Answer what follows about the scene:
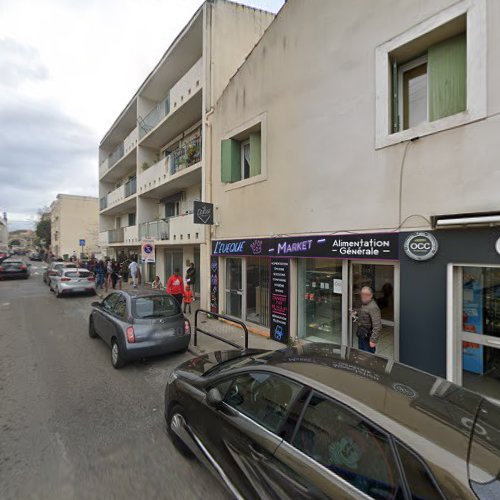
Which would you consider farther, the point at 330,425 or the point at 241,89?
the point at 241,89

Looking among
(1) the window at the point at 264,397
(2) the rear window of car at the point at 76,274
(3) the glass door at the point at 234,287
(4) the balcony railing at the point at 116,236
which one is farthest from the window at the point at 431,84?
(4) the balcony railing at the point at 116,236

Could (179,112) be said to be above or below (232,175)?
above

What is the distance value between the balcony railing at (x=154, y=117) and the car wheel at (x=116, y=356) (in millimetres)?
10727

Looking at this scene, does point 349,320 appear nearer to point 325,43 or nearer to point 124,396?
point 124,396

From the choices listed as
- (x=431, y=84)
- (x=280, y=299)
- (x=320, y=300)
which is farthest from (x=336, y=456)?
(x=431, y=84)

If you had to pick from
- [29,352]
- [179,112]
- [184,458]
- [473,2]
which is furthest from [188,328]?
[179,112]

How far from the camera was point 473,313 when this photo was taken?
4195mm

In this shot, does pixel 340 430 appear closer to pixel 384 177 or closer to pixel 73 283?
pixel 384 177

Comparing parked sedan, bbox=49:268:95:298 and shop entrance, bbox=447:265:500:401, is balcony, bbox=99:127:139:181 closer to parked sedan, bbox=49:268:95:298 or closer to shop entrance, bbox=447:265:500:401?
parked sedan, bbox=49:268:95:298

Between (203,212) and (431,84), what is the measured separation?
6.07m

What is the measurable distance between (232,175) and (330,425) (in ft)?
24.2

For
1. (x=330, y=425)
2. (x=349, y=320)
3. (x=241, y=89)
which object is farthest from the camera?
(x=241, y=89)

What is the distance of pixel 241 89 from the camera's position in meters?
8.03

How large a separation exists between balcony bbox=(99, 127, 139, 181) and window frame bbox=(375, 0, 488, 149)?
14368 mm
